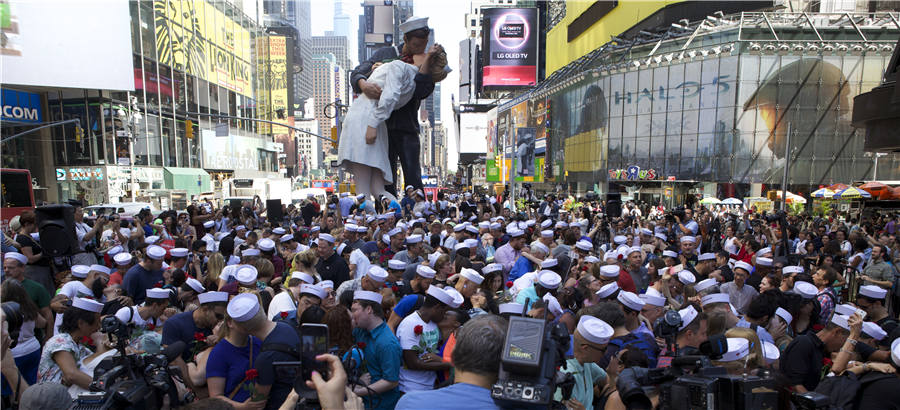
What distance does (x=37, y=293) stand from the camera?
538cm

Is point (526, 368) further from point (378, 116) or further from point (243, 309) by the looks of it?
point (378, 116)

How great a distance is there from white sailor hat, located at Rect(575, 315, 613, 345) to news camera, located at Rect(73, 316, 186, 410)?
8.35 feet

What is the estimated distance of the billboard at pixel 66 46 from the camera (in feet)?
71.5

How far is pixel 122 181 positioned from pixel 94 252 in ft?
100

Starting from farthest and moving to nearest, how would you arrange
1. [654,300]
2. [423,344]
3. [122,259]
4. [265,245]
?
1. [265,245]
2. [122,259]
3. [654,300]
4. [423,344]

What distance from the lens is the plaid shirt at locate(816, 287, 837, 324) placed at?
5.57 m

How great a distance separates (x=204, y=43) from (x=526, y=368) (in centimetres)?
5295

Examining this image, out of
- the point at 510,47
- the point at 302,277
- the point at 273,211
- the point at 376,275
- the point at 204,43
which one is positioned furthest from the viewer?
the point at 510,47

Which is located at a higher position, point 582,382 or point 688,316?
point 688,316

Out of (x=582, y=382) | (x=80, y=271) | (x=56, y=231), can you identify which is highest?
(x=56, y=231)

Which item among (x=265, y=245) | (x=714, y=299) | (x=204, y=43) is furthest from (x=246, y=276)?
(x=204, y=43)

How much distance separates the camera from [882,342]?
434 centimetres

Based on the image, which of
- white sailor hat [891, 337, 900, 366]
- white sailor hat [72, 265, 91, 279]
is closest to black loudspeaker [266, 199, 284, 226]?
white sailor hat [72, 265, 91, 279]

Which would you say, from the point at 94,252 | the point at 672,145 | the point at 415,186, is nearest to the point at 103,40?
the point at 415,186
